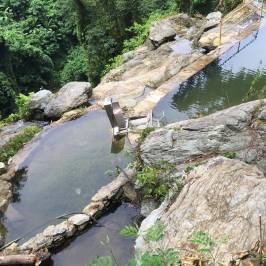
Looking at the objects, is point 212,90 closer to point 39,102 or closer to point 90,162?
point 90,162

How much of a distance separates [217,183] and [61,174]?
15.0ft

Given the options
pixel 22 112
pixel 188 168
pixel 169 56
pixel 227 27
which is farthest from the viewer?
pixel 227 27

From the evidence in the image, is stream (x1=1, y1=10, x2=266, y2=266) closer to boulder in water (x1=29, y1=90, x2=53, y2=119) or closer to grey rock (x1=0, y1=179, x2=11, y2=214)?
grey rock (x1=0, y1=179, x2=11, y2=214)

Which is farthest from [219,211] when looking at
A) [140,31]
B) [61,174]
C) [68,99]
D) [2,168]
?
[140,31]

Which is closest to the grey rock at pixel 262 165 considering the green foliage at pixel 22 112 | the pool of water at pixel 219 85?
the pool of water at pixel 219 85

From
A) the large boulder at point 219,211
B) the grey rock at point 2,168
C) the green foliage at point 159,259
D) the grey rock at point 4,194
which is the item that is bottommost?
the grey rock at point 4,194

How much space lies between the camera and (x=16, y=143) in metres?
10.6

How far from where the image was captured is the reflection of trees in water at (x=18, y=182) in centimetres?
874

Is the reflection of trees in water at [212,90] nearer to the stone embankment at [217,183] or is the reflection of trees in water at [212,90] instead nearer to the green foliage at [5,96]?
the stone embankment at [217,183]

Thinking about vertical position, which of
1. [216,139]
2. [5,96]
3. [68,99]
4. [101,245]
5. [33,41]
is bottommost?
[5,96]

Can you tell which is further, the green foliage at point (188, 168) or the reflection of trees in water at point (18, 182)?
the reflection of trees in water at point (18, 182)

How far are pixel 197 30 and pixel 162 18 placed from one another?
2431 mm

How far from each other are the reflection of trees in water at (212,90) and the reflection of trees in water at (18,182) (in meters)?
4.08

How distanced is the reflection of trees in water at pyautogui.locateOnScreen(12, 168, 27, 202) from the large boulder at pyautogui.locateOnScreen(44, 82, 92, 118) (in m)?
2.86
